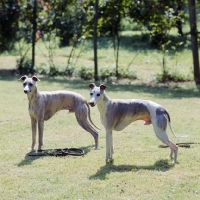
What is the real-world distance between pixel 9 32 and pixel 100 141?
12872mm

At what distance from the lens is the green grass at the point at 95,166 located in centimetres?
581

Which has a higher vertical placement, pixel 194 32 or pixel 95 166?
pixel 194 32

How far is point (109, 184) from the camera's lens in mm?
6062

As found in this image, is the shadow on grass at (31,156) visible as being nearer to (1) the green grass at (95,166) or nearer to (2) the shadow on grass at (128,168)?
(1) the green grass at (95,166)

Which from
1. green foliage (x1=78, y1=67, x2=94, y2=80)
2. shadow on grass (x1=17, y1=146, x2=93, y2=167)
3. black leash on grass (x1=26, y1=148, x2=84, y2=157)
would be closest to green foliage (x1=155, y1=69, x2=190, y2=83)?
green foliage (x1=78, y1=67, x2=94, y2=80)

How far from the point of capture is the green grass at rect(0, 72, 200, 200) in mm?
5809

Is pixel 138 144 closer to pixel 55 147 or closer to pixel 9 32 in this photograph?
pixel 55 147

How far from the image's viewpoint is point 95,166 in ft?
22.7

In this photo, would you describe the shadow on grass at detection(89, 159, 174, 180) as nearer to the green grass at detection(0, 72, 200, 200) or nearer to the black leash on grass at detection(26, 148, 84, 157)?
the green grass at detection(0, 72, 200, 200)

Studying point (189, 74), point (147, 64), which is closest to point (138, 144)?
point (189, 74)

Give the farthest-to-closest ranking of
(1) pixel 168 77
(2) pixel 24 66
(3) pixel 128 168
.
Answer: (2) pixel 24 66 < (1) pixel 168 77 < (3) pixel 128 168

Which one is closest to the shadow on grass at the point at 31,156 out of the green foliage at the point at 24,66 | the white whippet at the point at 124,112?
the white whippet at the point at 124,112

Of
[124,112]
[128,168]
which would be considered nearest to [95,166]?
[128,168]

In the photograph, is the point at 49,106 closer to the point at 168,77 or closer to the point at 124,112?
the point at 124,112
